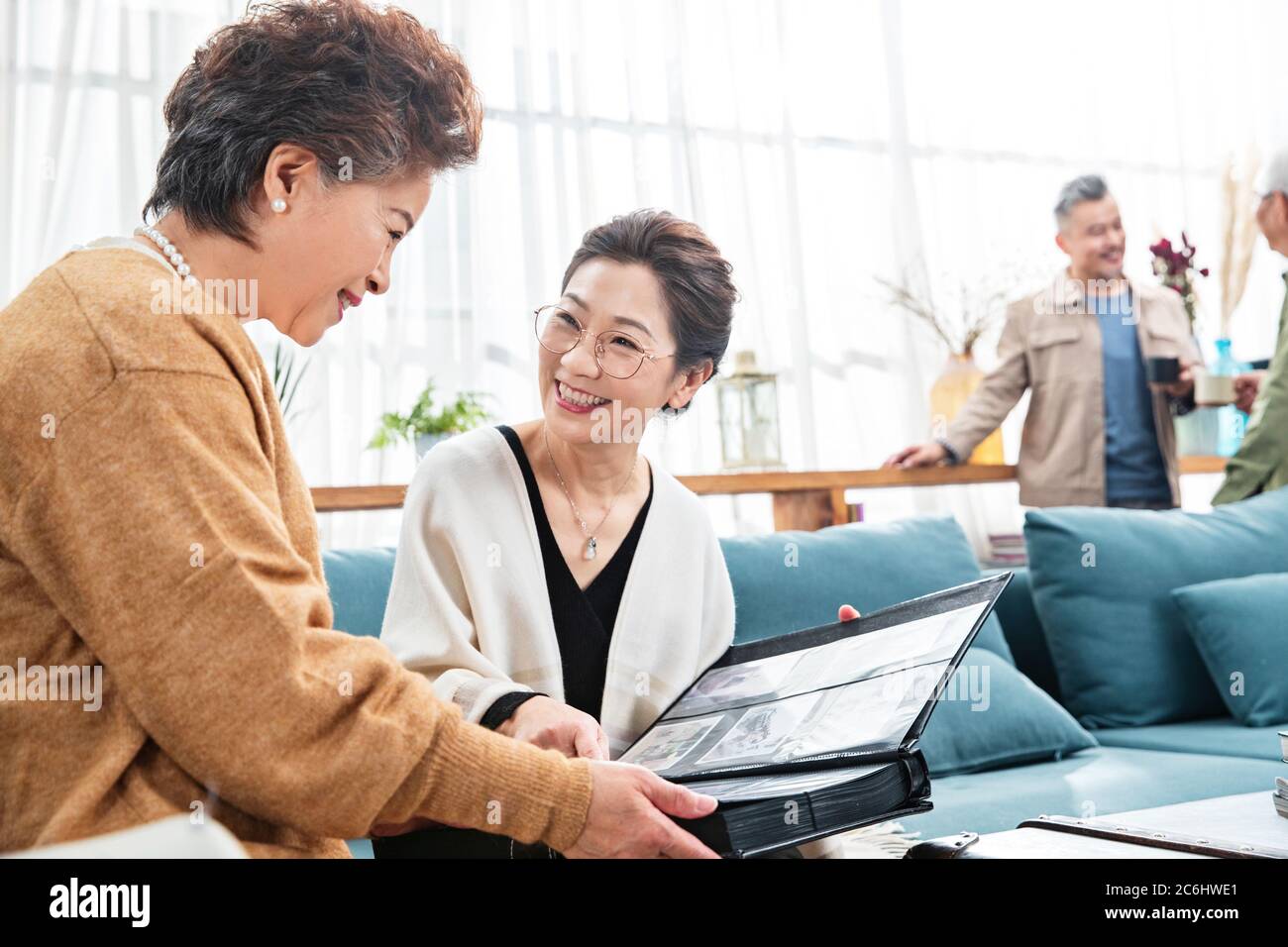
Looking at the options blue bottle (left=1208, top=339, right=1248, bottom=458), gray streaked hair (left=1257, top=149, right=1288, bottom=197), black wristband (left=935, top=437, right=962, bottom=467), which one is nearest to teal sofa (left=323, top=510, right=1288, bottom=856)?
black wristband (left=935, top=437, right=962, bottom=467)

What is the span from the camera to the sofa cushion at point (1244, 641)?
8.17 feet

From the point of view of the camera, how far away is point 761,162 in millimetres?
4160

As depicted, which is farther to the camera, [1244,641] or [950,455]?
[950,455]

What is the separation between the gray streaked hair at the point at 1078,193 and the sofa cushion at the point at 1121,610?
3.91 feet

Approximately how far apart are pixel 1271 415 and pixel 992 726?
1.56m

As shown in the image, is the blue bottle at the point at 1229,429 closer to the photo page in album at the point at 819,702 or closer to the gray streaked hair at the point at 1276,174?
the gray streaked hair at the point at 1276,174

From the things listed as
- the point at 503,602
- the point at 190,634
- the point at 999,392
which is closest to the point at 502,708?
the point at 503,602

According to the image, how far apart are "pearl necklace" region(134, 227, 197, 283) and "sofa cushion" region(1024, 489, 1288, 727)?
2.08 meters

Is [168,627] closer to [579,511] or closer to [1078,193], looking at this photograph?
[579,511]

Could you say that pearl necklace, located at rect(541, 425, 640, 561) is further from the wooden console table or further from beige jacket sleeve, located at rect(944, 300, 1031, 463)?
beige jacket sleeve, located at rect(944, 300, 1031, 463)

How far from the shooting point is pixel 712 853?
0.97 meters

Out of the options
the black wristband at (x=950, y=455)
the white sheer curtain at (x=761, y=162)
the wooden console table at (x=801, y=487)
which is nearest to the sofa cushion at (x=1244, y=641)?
the wooden console table at (x=801, y=487)

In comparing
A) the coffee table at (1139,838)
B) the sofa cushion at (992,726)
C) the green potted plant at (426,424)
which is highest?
the green potted plant at (426,424)
